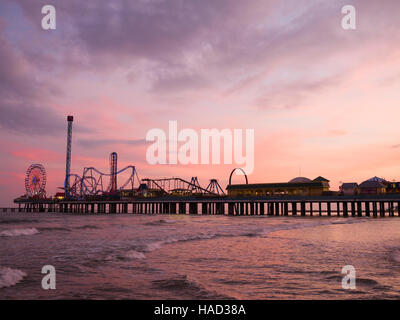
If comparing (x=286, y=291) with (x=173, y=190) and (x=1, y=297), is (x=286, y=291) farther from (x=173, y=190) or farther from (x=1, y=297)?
(x=173, y=190)

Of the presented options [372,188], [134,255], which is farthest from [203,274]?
[372,188]

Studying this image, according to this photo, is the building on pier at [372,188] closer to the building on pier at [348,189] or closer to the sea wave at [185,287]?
the building on pier at [348,189]

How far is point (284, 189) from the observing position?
91.9 m

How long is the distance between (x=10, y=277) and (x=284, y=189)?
282 ft

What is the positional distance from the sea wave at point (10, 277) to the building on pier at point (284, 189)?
82.9m

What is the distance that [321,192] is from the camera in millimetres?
87188

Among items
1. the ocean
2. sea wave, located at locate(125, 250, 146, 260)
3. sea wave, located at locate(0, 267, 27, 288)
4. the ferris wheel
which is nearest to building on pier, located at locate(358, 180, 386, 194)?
the ocean

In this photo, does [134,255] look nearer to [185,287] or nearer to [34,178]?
[185,287]

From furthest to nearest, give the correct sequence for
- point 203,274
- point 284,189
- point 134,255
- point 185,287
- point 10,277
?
point 284,189 → point 134,255 → point 203,274 → point 10,277 → point 185,287

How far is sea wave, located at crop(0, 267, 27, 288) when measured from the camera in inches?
417

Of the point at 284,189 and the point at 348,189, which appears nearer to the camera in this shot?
the point at 284,189

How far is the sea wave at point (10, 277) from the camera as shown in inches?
417
